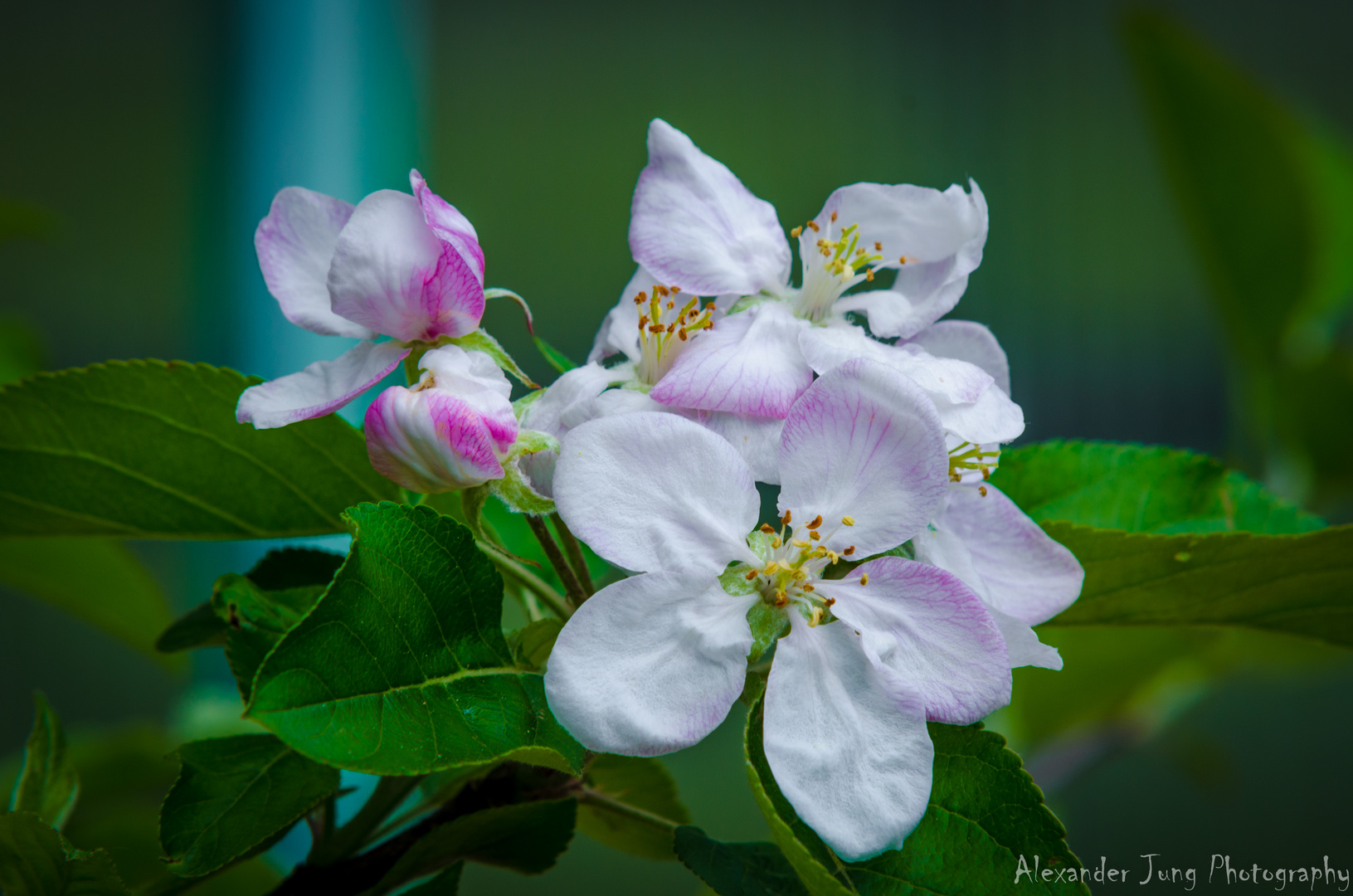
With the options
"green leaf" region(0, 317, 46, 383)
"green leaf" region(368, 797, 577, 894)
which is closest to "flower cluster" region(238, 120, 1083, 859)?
"green leaf" region(368, 797, 577, 894)

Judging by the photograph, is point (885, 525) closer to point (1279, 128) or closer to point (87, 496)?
point (87, 496)

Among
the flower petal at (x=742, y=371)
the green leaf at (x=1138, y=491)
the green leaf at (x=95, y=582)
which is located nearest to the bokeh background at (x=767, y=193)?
the green leaf at (x=95, y=582)

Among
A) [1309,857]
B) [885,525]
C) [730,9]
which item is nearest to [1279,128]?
[885,525]

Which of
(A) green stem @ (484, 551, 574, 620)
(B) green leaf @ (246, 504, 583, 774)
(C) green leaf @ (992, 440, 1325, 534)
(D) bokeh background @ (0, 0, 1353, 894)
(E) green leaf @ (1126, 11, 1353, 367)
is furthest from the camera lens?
(D) bokeh background @ (0, 0, 1353, 894)

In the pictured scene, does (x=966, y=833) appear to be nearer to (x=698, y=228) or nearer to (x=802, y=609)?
(x=802, y=609)

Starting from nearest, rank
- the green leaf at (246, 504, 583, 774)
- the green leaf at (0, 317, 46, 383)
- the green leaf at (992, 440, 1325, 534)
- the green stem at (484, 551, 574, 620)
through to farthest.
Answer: the green leaf at (246, 504, 583, 774) < the green stem at (484, 551, 574, 620) < the green leaf at (992, 440, 1325, 534) < the green leaf at (0, 317, 46, 383)

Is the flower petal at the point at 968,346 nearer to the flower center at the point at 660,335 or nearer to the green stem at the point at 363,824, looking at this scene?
the flower center at the point at 660,335

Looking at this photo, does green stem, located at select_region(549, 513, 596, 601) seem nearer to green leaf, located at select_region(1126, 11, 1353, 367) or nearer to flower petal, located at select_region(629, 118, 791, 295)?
flower petal, located at select_region(629, 118, 791, 295)
